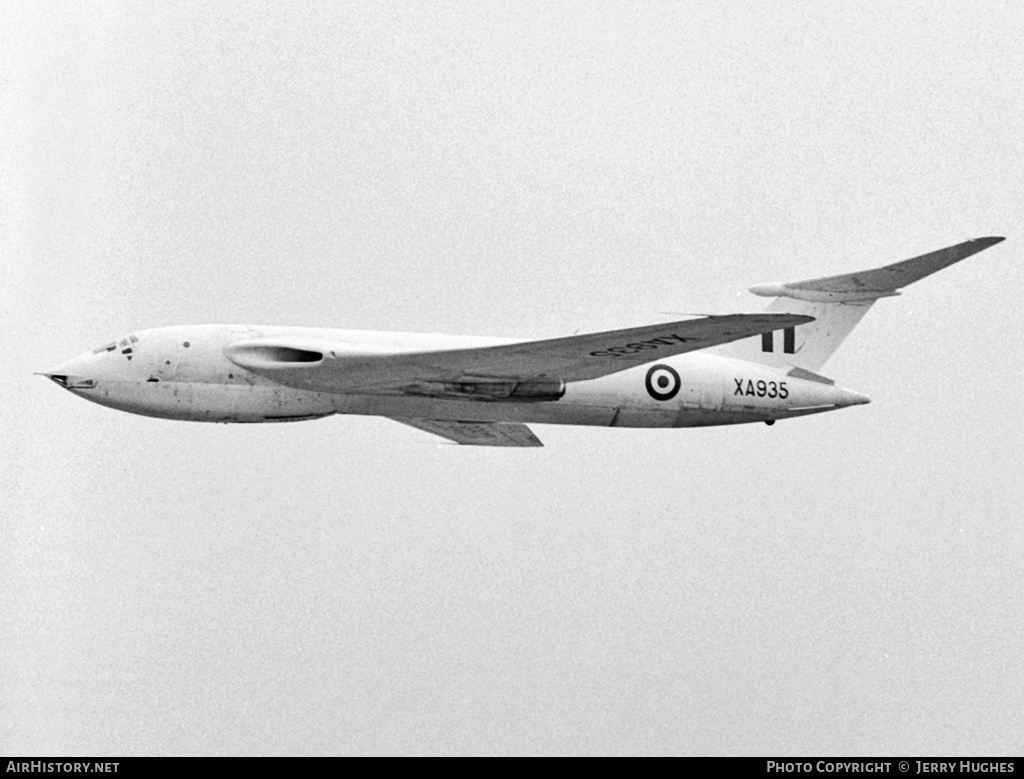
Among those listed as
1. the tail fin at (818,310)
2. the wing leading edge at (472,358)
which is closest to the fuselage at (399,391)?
the wing leading edge at (472,358)

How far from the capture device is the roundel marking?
23.0 metres

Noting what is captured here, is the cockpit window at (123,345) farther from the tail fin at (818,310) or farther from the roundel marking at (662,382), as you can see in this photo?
the tail fin at (818,310)

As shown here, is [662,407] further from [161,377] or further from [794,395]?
[161,377]

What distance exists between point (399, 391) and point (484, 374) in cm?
131

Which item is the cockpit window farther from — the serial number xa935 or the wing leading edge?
the serial number xa935

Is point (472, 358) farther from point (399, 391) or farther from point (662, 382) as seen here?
point (662, 382)

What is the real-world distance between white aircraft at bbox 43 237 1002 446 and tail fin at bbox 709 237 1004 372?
34 mm

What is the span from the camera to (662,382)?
23094 millimetres

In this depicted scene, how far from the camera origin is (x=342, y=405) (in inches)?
894
